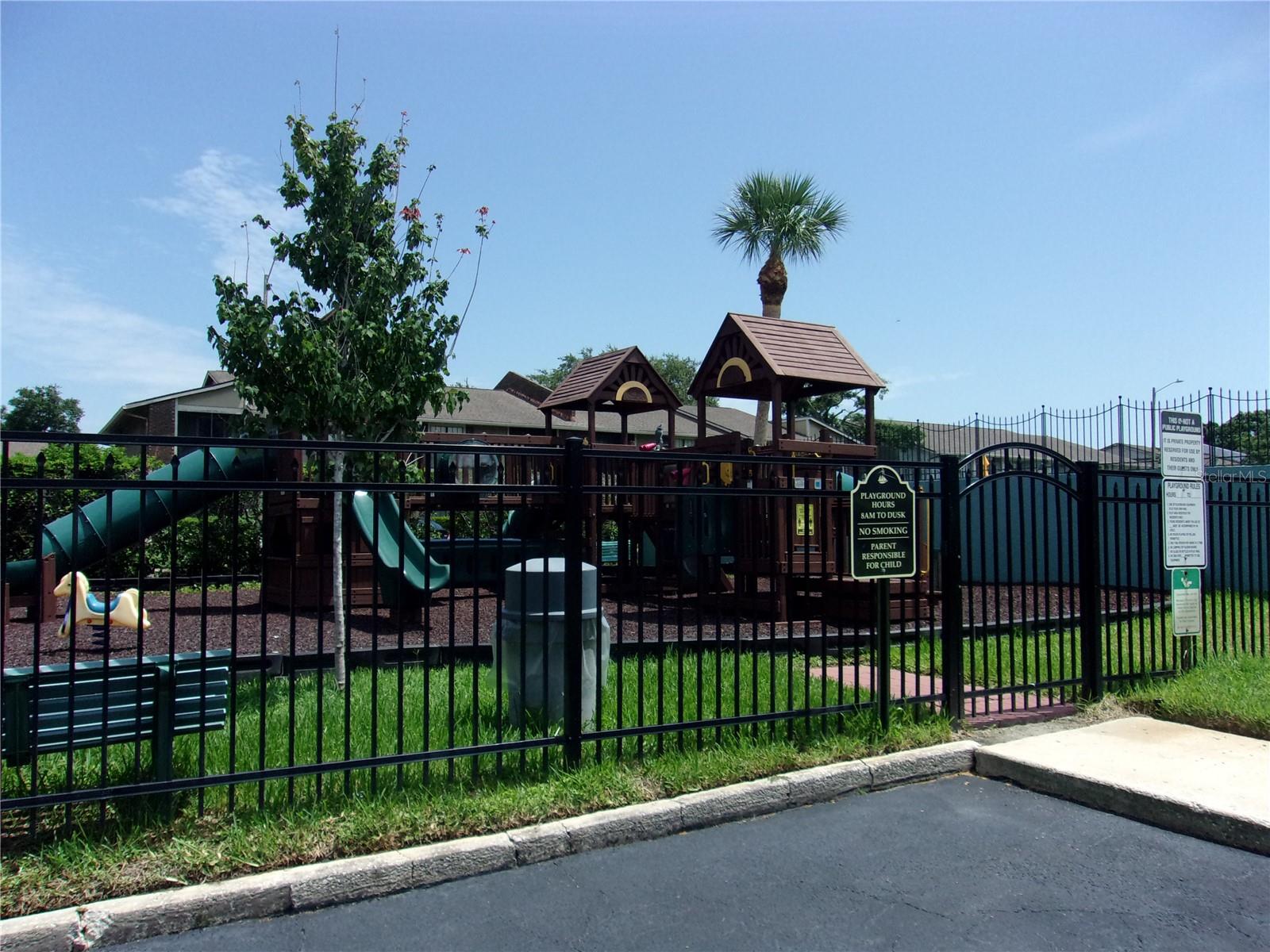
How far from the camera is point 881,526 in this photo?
5.83 metres

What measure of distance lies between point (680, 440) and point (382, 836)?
31.0 meters

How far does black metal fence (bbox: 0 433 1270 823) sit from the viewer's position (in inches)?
163

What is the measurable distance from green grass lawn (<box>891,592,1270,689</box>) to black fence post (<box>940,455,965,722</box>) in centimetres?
14

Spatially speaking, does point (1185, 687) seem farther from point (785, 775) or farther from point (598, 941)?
point (598, 941)

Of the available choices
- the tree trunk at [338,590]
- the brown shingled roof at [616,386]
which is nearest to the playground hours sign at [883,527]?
the tree trunk at [338,590]

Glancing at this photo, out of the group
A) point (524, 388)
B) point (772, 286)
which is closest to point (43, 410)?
point (524, 388)

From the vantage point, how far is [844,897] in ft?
12.6

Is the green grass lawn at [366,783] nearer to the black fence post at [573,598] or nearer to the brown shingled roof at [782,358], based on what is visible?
the black fence post at [573,598]

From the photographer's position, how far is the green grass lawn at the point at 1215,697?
625 cm

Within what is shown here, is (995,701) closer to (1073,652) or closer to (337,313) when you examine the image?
(1073,652)

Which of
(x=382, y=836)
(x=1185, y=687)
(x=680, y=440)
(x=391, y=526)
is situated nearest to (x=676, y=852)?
(x=382, y=836)

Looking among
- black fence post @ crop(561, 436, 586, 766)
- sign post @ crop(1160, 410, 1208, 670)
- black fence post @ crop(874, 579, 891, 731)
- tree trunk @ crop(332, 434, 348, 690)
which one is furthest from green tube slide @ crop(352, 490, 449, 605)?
sign post @ crop(1160, 410, 1208, 670)

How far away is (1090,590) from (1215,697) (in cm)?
112

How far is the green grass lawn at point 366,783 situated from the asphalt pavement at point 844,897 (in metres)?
0.32
